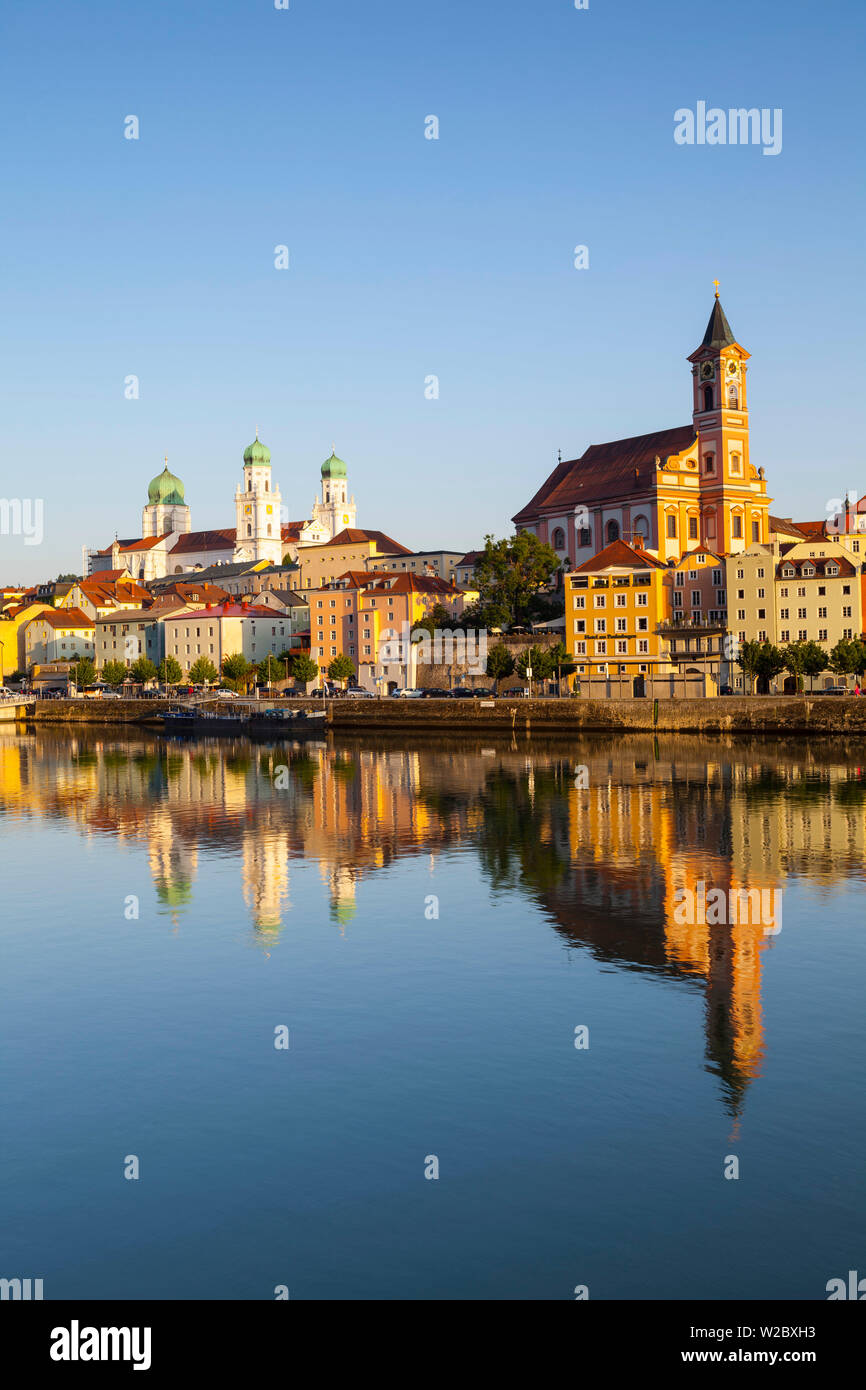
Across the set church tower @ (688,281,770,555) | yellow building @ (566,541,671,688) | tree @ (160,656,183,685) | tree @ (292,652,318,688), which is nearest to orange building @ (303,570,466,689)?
tree @ (292,652,318,688)

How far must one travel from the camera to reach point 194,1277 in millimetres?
10117

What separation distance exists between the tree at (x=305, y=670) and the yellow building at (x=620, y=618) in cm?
2782

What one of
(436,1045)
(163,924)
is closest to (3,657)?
(163,924)

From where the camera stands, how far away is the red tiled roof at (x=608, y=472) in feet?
311

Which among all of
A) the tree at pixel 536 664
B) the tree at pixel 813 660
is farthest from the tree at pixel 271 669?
the tree at pixel 813 660

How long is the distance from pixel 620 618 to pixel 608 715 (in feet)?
40.4

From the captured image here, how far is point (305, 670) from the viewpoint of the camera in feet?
339

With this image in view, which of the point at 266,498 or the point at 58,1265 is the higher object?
the point at 266,498

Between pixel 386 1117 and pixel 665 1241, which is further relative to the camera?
pixel 386 1117

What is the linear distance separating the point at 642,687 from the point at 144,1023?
65.5 metres

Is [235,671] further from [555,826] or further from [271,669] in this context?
[555,826]

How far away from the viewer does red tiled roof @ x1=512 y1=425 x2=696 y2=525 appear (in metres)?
94.8

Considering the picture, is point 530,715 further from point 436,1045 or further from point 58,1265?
point 58,1265
